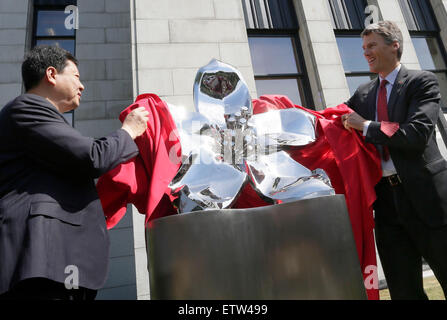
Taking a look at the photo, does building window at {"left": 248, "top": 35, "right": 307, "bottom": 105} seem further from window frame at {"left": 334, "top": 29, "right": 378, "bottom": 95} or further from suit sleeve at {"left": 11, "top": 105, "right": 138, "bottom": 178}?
suit sleeve at {"left": 11, "top": 105, "right": 138, "bottom": 178}

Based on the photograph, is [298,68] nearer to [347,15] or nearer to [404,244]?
[347,15]

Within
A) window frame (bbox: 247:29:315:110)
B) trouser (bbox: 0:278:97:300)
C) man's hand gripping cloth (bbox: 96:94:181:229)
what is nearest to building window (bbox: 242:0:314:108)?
window frame (bbox: 247:29:315:110)

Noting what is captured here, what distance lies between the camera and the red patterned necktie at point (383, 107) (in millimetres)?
2002

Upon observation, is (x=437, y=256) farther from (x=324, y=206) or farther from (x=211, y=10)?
(x=211, y=10)

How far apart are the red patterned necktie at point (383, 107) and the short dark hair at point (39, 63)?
2.03 m

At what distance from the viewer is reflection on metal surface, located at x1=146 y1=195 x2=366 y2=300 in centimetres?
125

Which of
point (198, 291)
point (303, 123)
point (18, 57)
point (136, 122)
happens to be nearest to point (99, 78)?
point (18, 57)

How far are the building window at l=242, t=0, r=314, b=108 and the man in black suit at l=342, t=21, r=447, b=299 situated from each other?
→ 11.0 feet

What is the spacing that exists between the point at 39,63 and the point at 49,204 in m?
0.80

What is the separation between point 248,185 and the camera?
169 cm

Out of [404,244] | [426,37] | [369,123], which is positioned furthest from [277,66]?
[404,244]

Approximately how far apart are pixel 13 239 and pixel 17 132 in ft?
1.62
